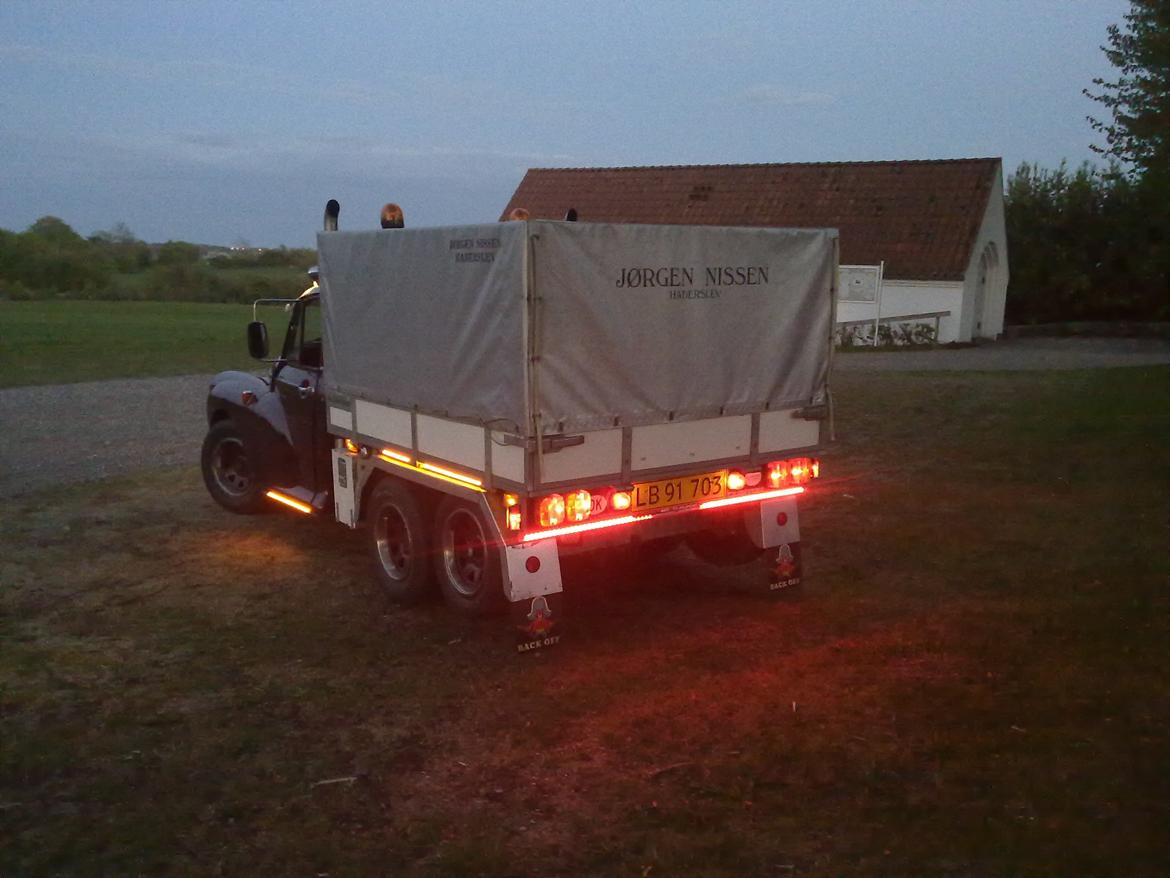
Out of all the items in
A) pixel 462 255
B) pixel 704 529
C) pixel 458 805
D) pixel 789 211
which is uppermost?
pixel 789 211

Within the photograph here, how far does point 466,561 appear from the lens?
6766 mm

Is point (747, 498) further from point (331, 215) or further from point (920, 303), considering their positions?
point (920, 303)

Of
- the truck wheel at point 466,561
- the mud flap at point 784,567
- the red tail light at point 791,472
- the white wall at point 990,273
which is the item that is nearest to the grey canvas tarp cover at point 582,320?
the red tail light at point 791,472

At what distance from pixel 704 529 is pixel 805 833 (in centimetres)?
284

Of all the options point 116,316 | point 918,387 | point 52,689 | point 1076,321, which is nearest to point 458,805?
point 52,689

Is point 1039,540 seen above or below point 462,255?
below

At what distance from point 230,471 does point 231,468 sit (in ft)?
0.09

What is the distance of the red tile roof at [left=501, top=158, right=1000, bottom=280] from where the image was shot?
99.5ft

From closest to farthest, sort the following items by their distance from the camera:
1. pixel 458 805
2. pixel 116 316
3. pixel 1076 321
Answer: pixel 458 805
pixel 1076 321
pixel 116 316

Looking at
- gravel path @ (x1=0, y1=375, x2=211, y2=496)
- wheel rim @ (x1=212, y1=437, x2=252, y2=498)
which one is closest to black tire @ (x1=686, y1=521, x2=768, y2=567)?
wheel rim @ (x1=212, y1=437, x2=252, y2=498)

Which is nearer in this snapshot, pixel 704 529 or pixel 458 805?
pixel 458 805

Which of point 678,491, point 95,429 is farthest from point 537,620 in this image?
point 95,429

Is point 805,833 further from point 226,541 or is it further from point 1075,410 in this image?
point 1075,410

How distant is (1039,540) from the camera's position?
898cm
